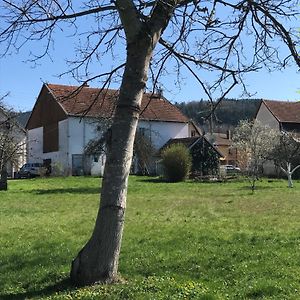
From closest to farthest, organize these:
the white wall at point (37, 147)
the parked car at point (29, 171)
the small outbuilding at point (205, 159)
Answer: the small outbuilding at point (205, 159) → the parked car at point (29, 171) → the white wall at point (37, 147)

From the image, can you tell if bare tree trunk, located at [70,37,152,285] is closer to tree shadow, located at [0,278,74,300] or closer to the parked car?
tree shadow, located at [0,278,74,300]

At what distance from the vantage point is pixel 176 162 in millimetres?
43250

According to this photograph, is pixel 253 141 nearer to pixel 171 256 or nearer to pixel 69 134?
pixel 69 134

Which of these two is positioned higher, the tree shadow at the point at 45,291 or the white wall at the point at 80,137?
the white wall at the point at 80,137

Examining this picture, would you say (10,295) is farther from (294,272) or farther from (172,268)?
(294,272)

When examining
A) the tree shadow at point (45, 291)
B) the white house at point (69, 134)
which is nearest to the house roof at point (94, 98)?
the tree shadow at point (45, 291)

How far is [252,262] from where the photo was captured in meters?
8.43

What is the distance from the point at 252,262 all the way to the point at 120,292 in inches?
110

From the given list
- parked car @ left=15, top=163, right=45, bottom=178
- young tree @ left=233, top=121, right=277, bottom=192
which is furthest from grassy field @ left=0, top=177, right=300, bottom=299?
parked car @ left=15, top=163, right=45, bottom=178

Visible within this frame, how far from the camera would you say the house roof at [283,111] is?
6368 cm

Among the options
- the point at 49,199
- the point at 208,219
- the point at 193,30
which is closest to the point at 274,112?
the point at 49,199

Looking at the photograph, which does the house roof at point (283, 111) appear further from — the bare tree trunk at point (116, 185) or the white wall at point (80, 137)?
the bare tree trunk at point (116, 185)

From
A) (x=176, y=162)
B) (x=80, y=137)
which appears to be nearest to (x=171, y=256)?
(x=176, y=162)

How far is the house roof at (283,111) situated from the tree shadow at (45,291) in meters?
58.5
